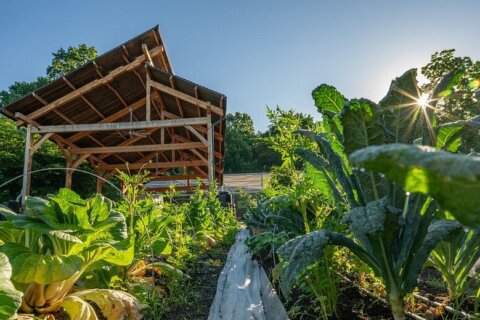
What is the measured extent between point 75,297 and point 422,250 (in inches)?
56.0

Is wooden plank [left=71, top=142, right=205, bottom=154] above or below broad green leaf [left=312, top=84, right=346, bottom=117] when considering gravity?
above

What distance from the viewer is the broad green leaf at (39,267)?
1264 mm

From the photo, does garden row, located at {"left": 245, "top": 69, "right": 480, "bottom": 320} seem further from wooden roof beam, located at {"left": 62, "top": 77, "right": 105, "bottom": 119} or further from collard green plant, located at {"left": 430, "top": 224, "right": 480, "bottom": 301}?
wooden roof beam, located at {"left": 62, "top": 77, "right": 105, "bottom": 119}

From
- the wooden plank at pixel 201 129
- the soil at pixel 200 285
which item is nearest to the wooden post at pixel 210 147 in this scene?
the wooden plank at pixel 201 129

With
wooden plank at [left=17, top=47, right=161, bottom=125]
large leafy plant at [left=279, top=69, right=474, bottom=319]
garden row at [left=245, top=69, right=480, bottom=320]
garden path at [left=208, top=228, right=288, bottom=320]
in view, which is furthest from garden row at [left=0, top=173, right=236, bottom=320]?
wooden plank at [left=17, top=47, right=161, bottom=125]

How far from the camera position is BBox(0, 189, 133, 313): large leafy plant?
129cm

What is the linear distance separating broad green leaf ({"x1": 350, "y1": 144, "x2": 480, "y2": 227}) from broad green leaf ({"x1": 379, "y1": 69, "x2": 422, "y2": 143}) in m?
0.71

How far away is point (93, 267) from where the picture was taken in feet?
5.31

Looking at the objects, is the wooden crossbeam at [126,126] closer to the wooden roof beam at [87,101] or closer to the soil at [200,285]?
the wooden roof beam at [87,101]

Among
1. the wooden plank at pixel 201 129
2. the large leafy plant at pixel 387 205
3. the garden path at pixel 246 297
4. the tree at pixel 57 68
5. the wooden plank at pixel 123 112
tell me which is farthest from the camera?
the tree at pixel 57 68

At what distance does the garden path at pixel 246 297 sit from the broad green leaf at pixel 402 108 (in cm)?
92

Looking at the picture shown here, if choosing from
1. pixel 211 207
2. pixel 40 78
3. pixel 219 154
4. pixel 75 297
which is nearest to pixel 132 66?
pixel 219 154

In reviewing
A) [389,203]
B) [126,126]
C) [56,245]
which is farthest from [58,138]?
[389,203]

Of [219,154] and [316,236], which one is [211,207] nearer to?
[316,236]
